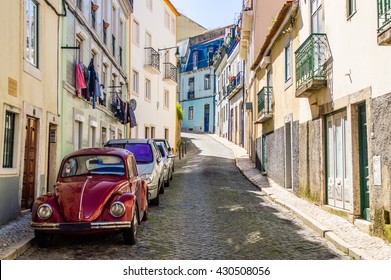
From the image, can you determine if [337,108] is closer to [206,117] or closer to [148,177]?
[148,177]

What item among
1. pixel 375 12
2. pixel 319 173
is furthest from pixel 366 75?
pixel 319 173

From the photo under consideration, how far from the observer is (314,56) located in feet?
37.6

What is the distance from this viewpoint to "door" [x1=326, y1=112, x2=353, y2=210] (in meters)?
9.98

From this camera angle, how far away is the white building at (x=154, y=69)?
26.2m

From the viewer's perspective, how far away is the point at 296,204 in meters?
12.1

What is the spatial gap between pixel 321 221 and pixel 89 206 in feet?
15.4

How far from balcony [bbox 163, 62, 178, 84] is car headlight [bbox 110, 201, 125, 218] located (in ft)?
77.5

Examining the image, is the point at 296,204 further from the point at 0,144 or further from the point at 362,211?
the point at 0,144

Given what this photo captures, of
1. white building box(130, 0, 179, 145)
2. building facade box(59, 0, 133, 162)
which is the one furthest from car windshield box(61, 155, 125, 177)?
white building box(130, 0, 179, 145)

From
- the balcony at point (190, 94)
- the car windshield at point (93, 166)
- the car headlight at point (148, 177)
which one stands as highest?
the balcony at point (190, 94)

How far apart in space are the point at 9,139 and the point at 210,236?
14.4ft

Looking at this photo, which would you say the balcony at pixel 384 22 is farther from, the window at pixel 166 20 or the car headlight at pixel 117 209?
the window at pixel 166 20

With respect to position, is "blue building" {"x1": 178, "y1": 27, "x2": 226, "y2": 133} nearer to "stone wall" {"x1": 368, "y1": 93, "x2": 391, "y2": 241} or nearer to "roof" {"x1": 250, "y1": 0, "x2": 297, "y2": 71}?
"roof" {"x1": 250, "y1": 0, "x2": 297, "y2": 71}

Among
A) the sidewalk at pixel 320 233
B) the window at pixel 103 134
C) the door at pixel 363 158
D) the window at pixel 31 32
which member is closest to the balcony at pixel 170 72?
the window at pixel 103 134
